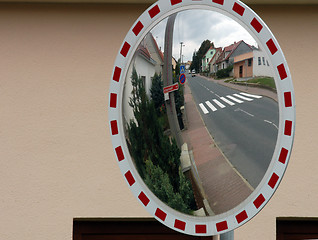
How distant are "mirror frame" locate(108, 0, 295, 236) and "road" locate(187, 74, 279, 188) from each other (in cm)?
2

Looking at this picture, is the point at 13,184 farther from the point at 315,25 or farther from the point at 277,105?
the point at 315,25

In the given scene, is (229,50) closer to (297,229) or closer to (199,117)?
(199,117)

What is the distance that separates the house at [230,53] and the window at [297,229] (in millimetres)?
2402

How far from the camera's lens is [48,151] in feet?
8.86

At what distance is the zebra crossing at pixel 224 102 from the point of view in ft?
2.26

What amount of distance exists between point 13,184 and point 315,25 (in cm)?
303

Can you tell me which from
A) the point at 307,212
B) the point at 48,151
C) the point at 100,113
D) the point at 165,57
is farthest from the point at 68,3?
the point at 307,212

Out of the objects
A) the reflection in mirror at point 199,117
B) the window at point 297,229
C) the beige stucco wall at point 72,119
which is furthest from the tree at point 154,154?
the window at point 297,229

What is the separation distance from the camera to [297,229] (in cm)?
271

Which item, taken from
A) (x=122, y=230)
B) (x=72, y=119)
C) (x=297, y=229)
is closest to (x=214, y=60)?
(x=72, y=119)

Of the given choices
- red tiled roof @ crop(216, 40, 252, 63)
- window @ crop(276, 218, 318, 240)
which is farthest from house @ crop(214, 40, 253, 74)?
window @ crop(276, 218, 318, 240)

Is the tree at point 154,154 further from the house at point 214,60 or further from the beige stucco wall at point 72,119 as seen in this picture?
the beige stucco wall at point 72,119

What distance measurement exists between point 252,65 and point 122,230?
8.03 feet

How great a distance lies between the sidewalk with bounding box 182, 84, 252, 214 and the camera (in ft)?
2.08
